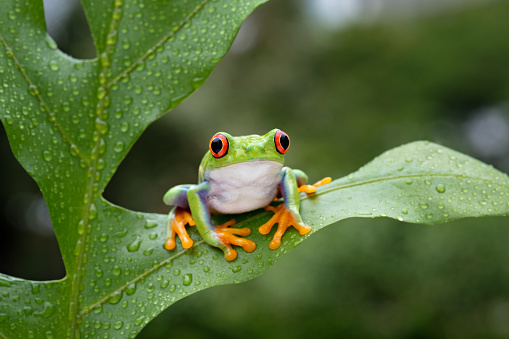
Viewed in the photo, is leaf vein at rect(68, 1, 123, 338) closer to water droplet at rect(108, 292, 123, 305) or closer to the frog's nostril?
water droplet at rect(108, 292, 123, 305)

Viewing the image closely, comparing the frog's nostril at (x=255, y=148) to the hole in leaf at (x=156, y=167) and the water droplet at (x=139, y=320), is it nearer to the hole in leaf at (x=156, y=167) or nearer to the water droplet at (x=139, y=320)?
the water droplet at (x=139, y=320)

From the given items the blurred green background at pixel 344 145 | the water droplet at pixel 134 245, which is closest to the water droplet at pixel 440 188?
the water droplet at pixel 134 245

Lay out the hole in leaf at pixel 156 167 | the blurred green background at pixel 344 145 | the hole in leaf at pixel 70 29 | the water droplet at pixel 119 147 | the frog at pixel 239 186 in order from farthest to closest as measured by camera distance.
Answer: the hole in leaf at pixel 156 167 < the hole in leaf at pixel 70 29 < the blurred green background at pixel 344 145 < the frog at pixel 239 186 < the water droplet at pixel 119 147

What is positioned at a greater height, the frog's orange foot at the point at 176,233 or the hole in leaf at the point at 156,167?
the hole in leaf at the point at 156,167

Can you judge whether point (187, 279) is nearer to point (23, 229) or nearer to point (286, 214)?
point (286, 214)

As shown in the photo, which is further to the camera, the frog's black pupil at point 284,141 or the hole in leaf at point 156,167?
the hole in leaf at point 156,167

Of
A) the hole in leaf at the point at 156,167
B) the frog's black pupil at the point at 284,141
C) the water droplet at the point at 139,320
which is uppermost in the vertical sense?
the hole in leaf at the point at 156,167

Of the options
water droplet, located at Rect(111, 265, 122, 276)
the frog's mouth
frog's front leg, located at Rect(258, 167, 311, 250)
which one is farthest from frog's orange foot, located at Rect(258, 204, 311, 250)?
water droplet, located at Rect(111, 265, 122, 276)
